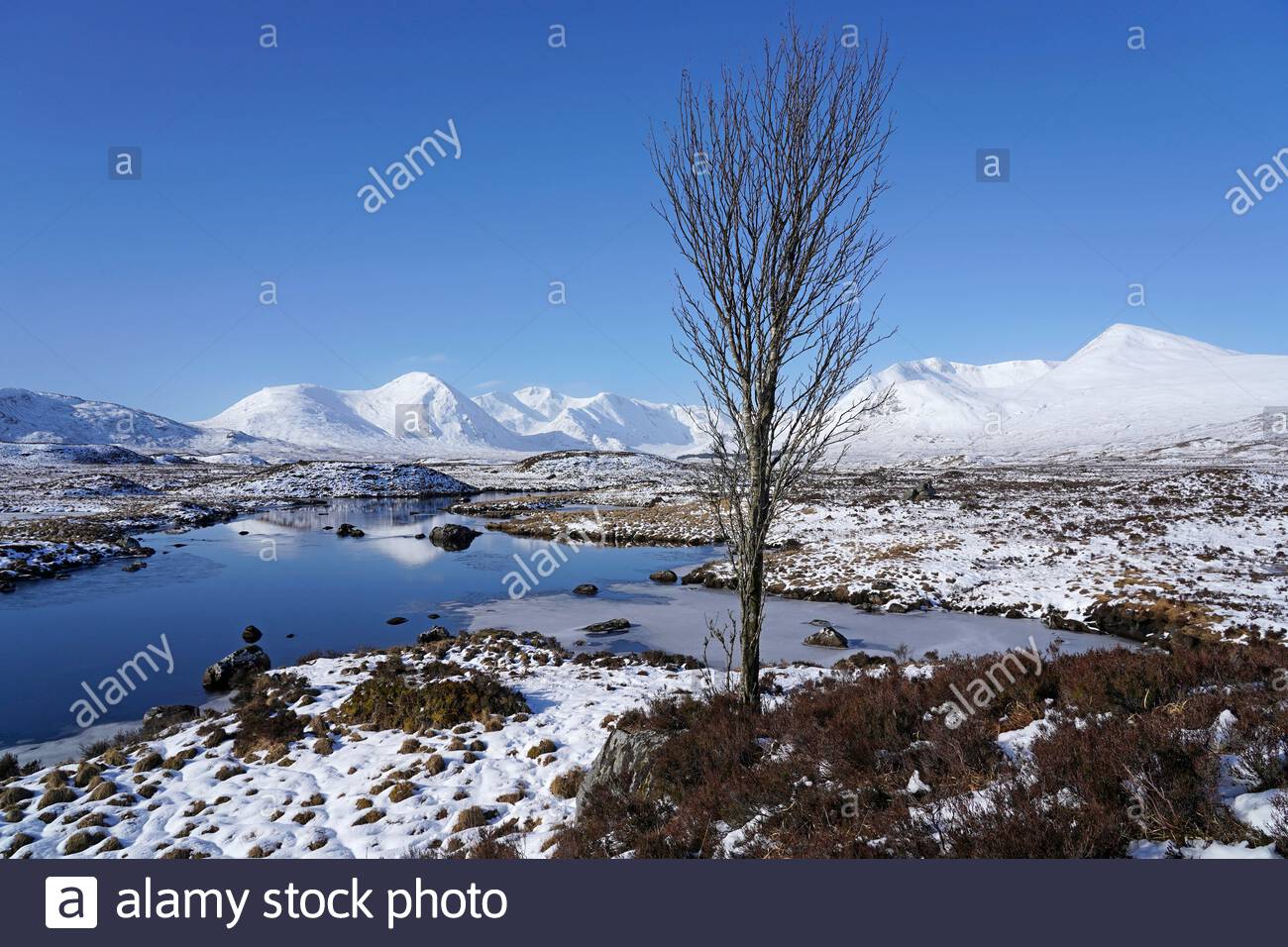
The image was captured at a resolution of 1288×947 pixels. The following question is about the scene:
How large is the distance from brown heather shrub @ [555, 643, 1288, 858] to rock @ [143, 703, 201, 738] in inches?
396

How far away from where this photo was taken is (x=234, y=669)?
48.9ft

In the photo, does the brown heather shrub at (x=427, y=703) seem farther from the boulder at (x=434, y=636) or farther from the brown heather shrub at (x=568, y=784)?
the boulder at (x=434, y=636)

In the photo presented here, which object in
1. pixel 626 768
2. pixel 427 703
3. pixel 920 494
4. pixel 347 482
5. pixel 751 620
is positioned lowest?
pixel 427 703

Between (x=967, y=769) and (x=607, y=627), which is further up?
(x=967, y=769)

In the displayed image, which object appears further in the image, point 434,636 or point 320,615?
point 320,615

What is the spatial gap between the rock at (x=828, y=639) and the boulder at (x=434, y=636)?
10.9m

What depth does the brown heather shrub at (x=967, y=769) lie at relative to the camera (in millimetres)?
4309

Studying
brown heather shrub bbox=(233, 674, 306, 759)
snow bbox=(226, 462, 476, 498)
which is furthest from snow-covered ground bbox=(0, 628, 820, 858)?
snow bbox=(226, 462, 476, 498)

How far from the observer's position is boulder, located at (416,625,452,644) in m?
17.6

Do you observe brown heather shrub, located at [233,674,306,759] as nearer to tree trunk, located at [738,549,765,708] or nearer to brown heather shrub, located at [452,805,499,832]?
brown heather shrub, located at [452,805,499,832]

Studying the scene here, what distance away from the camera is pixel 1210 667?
734 centimetres

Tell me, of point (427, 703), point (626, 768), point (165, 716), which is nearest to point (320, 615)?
point (165, 716)

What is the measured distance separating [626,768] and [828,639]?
420 inches

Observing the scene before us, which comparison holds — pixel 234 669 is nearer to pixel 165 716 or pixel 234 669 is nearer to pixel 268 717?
pixel 165 716
